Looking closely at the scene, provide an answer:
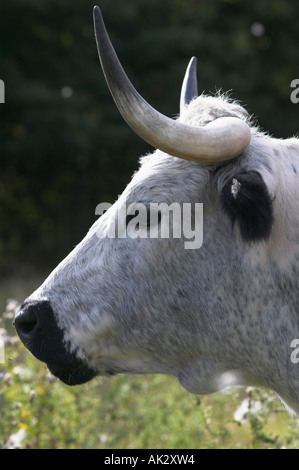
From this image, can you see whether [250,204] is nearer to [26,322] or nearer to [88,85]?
[26,322]

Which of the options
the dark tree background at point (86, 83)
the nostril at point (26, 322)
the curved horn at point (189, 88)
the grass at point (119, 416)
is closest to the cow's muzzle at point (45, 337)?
the nostril at point (26, 322)

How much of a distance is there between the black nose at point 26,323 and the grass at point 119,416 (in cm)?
68

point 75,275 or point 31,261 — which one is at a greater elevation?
point 75,275

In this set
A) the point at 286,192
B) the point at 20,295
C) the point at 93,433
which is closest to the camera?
the point at 286,192

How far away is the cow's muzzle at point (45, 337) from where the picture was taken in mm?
2834

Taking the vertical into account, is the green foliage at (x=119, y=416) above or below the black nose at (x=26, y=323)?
below

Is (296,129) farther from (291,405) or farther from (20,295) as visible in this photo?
(291,405)

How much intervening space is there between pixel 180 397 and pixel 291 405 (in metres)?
2.91

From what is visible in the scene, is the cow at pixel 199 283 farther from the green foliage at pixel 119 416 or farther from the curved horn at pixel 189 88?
the green foliage at pixel 119 416

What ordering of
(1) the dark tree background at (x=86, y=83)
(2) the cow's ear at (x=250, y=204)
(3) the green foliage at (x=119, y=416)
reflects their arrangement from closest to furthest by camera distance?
(2) the cow's ear at (x=250, y=204) < (3) the green foliage at (x=119, y=416) < (1) the dark tree background at (x=86, y=83)

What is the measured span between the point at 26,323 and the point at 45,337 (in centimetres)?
11

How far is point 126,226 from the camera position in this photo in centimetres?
287

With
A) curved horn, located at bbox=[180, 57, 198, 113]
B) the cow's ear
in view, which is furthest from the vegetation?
the cow's ear

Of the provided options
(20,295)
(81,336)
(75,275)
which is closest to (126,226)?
(75,275)
